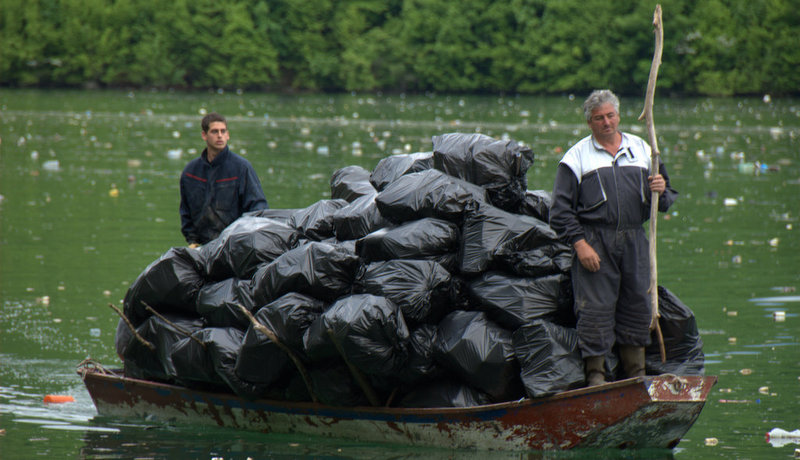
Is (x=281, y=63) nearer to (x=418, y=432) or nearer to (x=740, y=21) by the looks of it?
(x=740, y=21)

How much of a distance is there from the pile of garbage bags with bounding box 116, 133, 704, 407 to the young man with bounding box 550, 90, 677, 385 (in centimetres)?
21

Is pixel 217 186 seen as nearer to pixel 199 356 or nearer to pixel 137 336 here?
pixel 137 336

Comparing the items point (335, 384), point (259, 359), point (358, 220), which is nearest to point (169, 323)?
point (259, 359)

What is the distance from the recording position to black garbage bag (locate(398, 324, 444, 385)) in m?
5.81

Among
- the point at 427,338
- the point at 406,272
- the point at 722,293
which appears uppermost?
the point at 406,272

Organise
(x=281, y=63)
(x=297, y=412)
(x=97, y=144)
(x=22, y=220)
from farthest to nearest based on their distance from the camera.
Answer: (x=281, y=63), (x=97, y=144), (x=22, y=220), (x=297, y=412)

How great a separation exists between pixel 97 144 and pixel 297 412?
68.2 ft

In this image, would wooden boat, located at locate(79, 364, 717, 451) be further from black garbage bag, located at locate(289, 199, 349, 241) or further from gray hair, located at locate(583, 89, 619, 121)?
gray hair, located at locate(583, 89, 619, 121)

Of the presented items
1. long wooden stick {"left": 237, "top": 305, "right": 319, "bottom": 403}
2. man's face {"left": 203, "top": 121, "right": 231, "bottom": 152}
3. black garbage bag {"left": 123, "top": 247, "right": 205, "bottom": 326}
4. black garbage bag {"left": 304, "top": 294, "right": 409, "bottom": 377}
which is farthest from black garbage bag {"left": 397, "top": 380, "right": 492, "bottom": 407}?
man's face {"left": 203, "top": 121, "right": 231, "bottom": 152}

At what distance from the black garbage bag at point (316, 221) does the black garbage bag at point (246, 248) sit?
95 mm

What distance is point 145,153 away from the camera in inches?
928

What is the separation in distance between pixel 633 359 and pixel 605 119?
4.32 ft

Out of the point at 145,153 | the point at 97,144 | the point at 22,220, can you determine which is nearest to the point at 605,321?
the point at 22,220

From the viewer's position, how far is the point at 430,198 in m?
6.09
